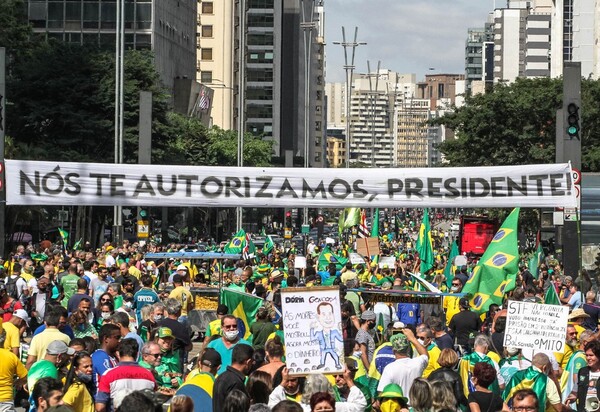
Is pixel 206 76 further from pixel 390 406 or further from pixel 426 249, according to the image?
pixel 390 406

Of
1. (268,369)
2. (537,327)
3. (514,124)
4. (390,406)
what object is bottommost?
(390,406)

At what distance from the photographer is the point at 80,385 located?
36.7 feet

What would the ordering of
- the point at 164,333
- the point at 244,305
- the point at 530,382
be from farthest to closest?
1. the point at 244,305
2. the point at 164,333
3. the point at 530,382

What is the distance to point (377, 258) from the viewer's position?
116 feet

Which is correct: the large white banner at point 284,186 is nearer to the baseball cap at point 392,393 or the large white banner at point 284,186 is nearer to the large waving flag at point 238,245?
the baseball cap at point 392,393

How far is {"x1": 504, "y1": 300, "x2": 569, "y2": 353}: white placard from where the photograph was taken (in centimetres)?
1330

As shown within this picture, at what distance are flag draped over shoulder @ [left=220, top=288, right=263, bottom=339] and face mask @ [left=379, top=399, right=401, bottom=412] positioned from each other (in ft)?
24.2

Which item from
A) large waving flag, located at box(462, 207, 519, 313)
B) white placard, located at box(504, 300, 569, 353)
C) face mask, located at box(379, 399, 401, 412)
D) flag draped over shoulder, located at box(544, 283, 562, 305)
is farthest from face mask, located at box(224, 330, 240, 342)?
large waving flag, located at box(462, 207, 519, 313)

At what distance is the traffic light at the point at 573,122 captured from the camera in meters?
19.8

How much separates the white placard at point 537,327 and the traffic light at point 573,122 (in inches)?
265

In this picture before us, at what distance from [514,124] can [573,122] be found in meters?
39.8

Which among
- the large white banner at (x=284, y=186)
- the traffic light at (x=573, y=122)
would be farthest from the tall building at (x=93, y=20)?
the large white banner at (x=284, y=186)

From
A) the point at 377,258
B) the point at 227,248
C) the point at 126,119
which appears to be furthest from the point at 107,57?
the point at 377,258

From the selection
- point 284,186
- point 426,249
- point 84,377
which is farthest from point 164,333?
point 426,249
